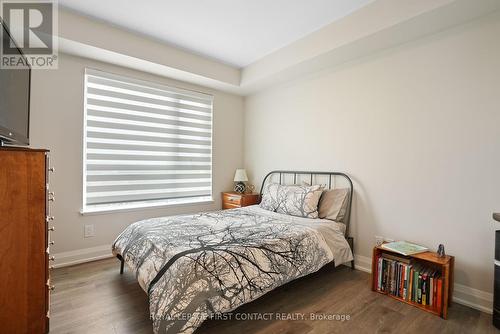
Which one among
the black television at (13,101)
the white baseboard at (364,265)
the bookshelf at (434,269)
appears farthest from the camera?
the white baseboard at (364,265)

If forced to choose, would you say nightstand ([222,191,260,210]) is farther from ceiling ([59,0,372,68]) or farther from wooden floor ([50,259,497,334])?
ceiling ([59,0,372,68])

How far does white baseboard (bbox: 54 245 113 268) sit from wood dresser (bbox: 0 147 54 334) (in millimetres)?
1473

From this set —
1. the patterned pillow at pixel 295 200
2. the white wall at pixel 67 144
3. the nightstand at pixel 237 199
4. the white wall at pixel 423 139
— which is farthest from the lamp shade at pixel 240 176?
the white wall at pixel 67 144

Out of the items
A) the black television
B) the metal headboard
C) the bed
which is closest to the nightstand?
the metal headboard

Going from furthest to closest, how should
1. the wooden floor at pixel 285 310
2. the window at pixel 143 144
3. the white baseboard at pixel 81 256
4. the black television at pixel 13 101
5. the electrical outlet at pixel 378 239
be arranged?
1. the window at pixel 143 144
2. the white baseboard at pixel 81 256
3. the electrical outlet at pixel 378 239
4. the wooden floor at pixel 285 310
5. the black television at pixel 13 101

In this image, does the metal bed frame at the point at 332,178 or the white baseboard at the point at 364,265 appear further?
the metal bed frame at the point at 332,178

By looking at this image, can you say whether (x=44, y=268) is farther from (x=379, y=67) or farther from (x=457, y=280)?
(x=379, y=67)

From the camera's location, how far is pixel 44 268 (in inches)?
55.9

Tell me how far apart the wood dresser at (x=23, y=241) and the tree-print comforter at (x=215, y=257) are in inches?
23.1

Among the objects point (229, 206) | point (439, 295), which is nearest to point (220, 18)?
point (229, 206)

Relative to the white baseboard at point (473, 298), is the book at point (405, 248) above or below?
above

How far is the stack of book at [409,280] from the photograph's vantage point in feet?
6.21

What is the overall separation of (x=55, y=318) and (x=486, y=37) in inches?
155

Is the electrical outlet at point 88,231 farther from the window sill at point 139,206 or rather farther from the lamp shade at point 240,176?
the lamp shade at point 240,176
